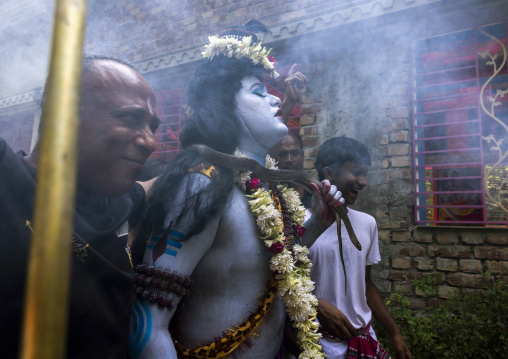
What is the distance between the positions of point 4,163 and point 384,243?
12.5 ft

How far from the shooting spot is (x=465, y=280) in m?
3.57

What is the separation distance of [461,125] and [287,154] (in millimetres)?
1982

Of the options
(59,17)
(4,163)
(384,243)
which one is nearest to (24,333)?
(59,17)

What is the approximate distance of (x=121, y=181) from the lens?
2.97 ft

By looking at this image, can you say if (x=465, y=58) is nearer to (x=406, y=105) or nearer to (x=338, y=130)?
(x=406, y=105)

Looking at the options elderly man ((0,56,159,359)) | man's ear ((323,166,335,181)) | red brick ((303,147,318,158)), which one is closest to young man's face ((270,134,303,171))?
man's ear ((323,166,335,181))

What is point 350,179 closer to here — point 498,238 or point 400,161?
point 400,161

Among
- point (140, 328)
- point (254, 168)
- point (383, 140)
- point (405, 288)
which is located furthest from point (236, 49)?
point (405, 288)

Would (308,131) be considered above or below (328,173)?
above

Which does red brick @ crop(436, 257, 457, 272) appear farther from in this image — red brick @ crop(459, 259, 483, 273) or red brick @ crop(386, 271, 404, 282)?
red brick @ crop(386, 271, 404, 282)

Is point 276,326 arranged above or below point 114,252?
below

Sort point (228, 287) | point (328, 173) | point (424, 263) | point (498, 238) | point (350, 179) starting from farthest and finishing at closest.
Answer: point (424, 263), point (498, 238), point (328, 173), point (350, 179), point (228, 287)

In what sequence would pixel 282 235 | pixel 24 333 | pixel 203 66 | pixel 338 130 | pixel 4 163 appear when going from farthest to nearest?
pixel 338 130
pixel 203 66
pixel 282 235
pixel 4 163
pixel 24 333

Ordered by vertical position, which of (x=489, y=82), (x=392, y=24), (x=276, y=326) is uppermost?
(x=392, y=24)
